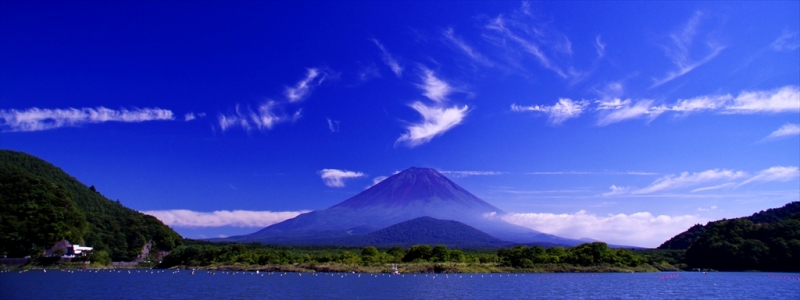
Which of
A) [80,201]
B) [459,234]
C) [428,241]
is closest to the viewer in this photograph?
[80,201]

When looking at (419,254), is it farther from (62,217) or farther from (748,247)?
(62,217)

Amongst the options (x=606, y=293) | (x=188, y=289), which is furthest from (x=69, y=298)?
(x=606, y=293)

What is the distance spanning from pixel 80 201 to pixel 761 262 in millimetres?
98633

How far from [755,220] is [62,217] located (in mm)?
102661

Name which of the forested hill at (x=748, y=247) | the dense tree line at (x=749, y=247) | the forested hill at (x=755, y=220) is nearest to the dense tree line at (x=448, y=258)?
the forested hill at (x=748, y=247)

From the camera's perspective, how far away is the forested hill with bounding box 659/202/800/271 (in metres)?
61.2

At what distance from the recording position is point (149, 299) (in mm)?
25828

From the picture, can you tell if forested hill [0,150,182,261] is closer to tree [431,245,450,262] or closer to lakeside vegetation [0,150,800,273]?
lakeside vegetation [0,150,800,273]

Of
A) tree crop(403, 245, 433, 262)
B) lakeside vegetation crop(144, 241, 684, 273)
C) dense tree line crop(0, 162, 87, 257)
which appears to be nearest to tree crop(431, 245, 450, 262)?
lakeside vegetation crop(144, 241, 684, 273)

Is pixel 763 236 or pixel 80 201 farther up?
pixel 80 201

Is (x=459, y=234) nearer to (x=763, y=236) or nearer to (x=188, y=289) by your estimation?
(x=763, y=236)

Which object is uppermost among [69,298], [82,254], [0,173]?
[0,173]

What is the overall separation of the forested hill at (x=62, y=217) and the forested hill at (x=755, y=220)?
8444cm

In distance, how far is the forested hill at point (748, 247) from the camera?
201 ft
